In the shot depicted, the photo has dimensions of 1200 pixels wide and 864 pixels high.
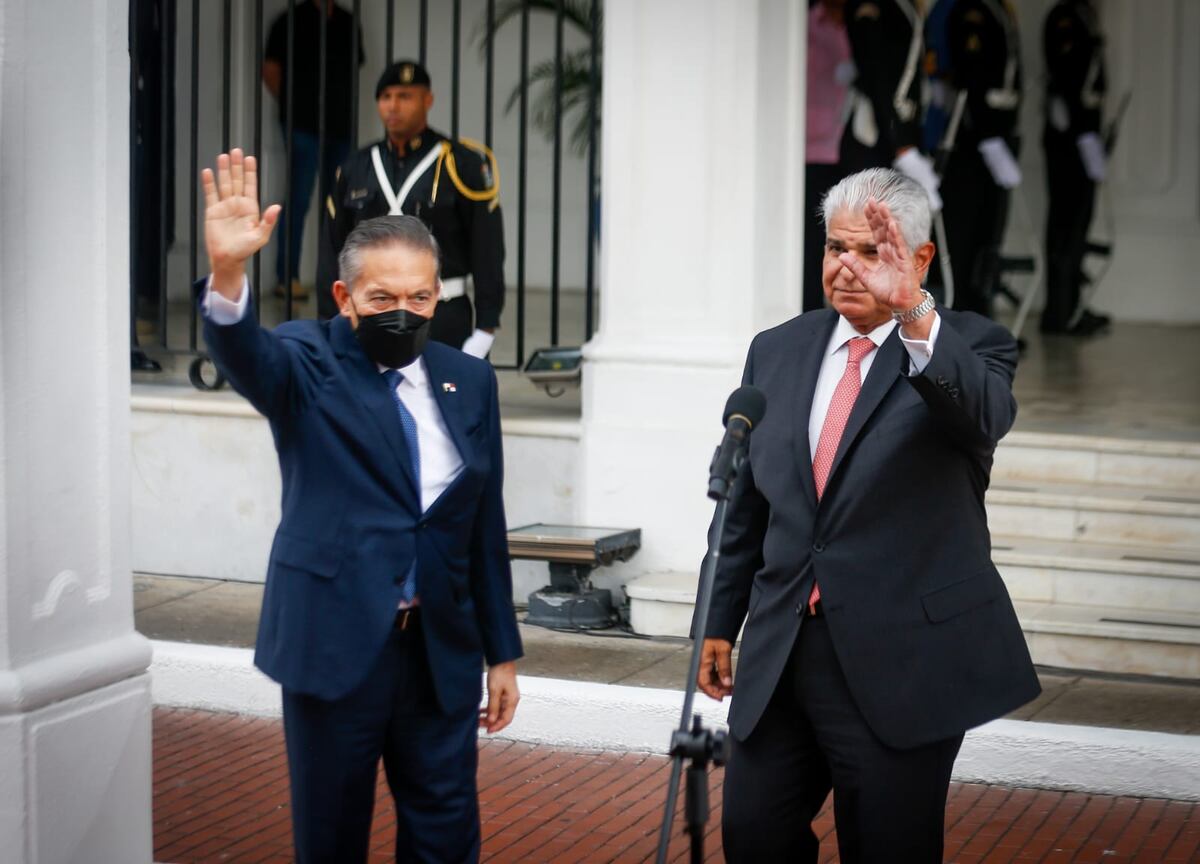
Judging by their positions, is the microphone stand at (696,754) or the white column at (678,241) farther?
the white column at (678,241)

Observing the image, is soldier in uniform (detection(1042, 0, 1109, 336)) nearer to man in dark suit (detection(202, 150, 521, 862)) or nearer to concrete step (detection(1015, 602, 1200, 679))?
concrete step (detection(1015, 602, 1200, 679))

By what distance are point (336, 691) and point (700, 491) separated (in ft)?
13.2

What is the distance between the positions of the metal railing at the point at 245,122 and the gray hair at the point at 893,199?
9.92 ft

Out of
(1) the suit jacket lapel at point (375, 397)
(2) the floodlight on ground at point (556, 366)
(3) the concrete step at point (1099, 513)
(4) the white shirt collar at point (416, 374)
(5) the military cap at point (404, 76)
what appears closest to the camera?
(1) the suit jacket lapel at point (375, 397)

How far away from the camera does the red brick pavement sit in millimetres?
5410

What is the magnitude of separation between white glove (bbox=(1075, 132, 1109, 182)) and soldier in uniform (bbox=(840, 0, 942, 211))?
2727 mm

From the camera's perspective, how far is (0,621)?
425 cm

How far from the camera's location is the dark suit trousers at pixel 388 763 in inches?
151

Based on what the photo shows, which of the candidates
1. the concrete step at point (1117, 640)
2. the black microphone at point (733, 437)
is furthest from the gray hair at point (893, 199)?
the concrete step at point (1117, 640)

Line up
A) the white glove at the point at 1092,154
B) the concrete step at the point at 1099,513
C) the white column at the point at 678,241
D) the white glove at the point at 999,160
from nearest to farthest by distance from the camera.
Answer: the concrete step at the point at 1099,513 → the white column at the point at 678,241 → the white glove at the point at 999,160 → the white glove at the point at 1092,154

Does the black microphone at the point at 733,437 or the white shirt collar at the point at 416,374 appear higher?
the white shirt collar at the point at 416,374

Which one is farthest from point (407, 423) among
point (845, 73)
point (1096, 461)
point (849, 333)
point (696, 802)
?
point (845, 73)

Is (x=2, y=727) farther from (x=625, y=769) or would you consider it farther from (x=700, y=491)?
(x=700, y=491)

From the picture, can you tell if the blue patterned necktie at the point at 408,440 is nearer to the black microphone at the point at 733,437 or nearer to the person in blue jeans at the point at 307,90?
the black microphone at the point at 733,437
